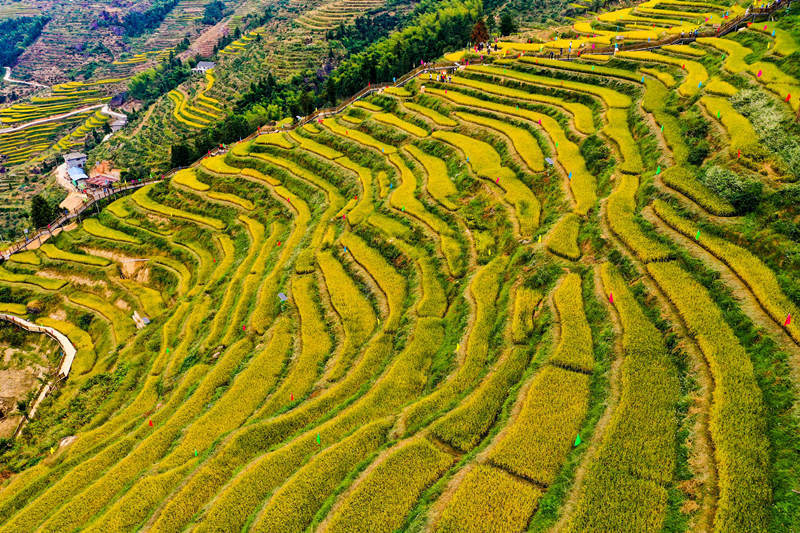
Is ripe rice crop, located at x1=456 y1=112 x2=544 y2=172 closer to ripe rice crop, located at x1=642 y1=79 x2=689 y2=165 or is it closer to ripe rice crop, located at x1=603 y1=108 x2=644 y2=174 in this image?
ripe rice crop, located at x1=603 y1=108 x2=644 y2=174

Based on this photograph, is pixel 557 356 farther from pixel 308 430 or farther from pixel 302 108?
pixel 302 108

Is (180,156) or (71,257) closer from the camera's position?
(71,257)

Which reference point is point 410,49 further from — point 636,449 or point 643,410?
point 636,449

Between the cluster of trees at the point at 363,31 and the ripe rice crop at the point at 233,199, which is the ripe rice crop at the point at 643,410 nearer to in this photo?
the ripe rice crop at the point at 233,199

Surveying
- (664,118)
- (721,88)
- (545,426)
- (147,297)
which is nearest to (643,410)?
(545,426)

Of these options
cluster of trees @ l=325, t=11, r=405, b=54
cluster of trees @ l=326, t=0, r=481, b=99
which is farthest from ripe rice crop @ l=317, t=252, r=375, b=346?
cluster of trees @ l=325, t=11, r=405, b=54
